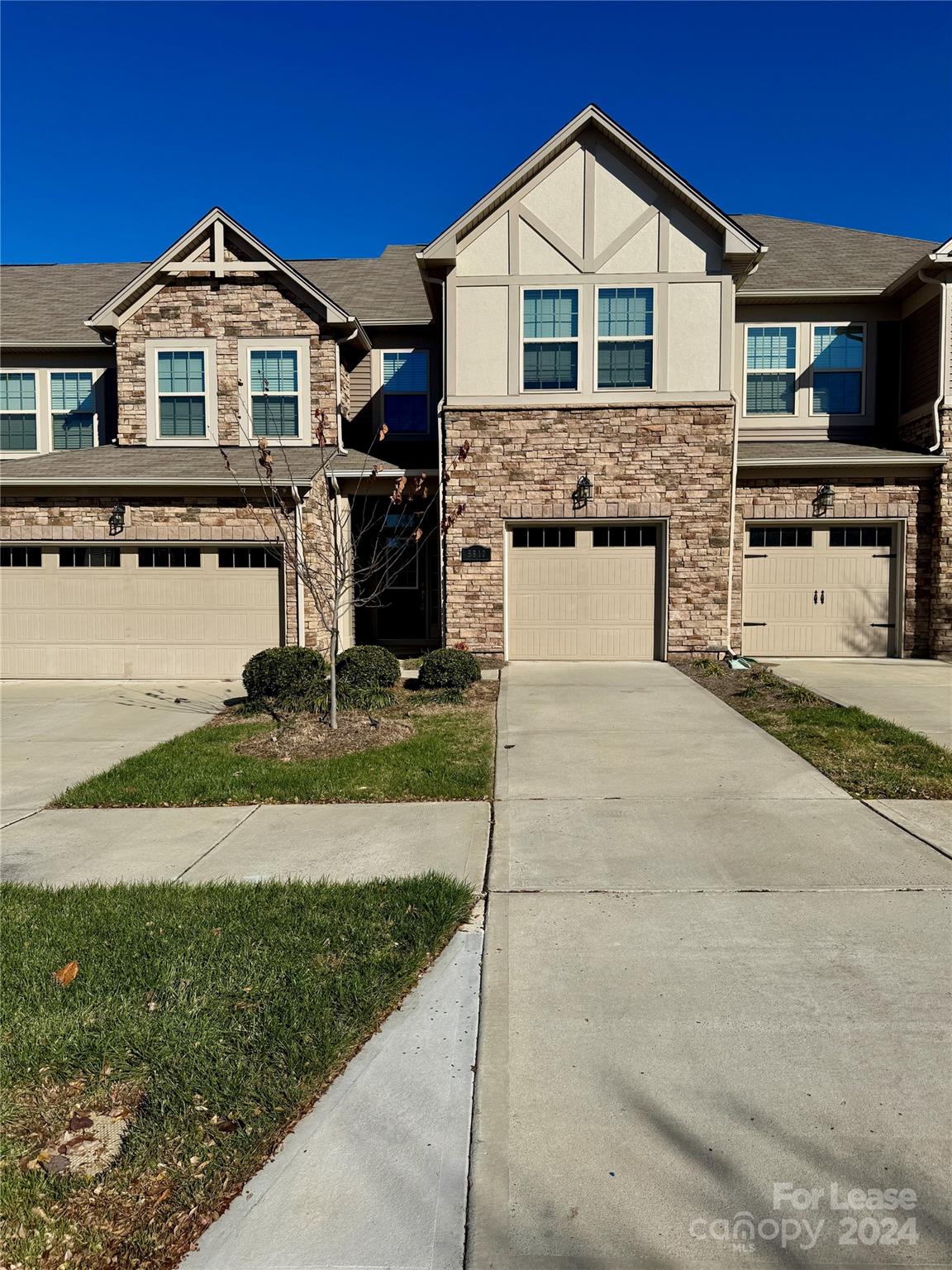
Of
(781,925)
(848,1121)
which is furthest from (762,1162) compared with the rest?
(781,925)

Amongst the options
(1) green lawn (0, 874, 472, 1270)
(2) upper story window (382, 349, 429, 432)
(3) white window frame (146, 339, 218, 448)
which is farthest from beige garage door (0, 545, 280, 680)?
(1) green lawn (0, 874, 472, 1270)

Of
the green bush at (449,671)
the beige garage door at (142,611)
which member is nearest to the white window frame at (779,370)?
the green bush at (449,671)

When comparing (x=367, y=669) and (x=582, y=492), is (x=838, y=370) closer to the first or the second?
(x=582, y=492)

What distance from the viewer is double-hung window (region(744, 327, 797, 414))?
15.7m

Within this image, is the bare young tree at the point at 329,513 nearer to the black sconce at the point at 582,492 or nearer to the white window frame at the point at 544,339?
the white window frame at the point at 544,339

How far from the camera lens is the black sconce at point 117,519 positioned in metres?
13.5

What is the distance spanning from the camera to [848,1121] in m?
2.94

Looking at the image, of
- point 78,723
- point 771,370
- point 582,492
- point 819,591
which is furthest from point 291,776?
point 771,370

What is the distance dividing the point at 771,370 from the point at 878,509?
3.37 metres

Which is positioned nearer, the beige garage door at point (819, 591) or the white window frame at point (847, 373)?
the beige garage door at point (819, 591)

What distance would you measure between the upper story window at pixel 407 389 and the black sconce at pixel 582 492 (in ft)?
13.6

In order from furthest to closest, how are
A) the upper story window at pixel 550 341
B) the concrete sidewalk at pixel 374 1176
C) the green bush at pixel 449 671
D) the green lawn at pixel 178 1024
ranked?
the upper story window at pixel 550 341, the green bush at pixel 449 671, the green lawn at pixel 178 1024, the concrete sidewalk at pixel 374 1176

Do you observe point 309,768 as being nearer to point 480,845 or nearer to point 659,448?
point 480,845

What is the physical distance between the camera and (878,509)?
569 inches
